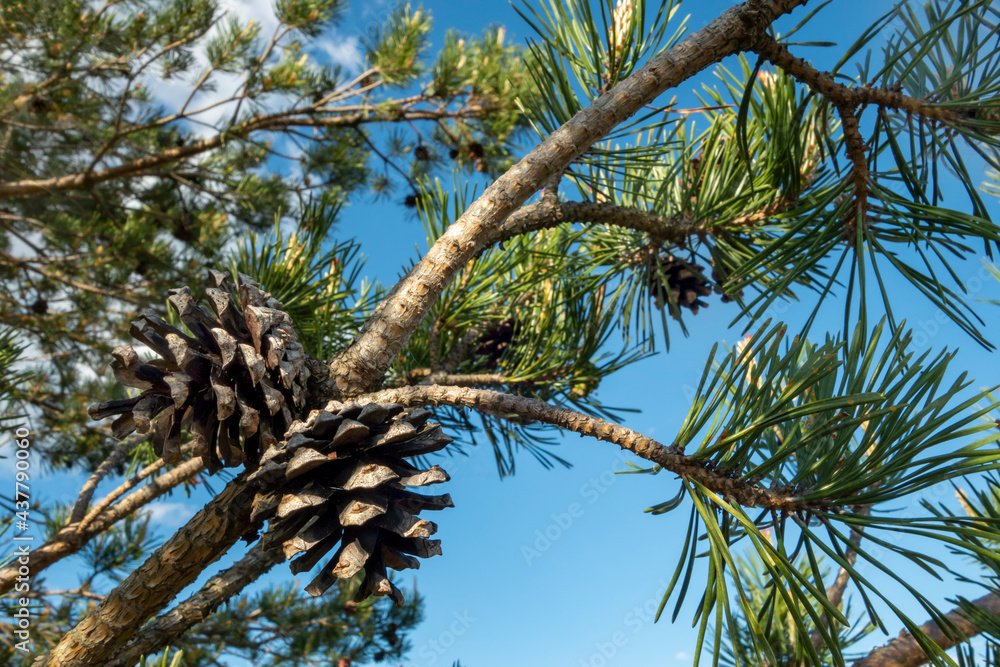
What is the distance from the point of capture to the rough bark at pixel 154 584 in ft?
1.49

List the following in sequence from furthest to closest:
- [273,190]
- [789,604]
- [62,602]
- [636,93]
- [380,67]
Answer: [273,190]
[380,67]
[62,602]
[636,93]
[789,604]

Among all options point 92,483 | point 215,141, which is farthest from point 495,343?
point 215,141

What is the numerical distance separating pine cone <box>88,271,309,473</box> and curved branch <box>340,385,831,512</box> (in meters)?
0.07

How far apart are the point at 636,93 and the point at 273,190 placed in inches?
79.9

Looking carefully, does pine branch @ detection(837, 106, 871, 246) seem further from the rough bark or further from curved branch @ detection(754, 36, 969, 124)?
the rough bark

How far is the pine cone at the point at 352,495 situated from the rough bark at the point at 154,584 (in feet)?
0.10

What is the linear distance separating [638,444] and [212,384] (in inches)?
13.2

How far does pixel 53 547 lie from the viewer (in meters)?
0.85

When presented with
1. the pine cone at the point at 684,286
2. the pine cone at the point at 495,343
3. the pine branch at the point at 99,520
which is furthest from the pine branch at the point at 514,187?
the pine cone at the point at 495,343

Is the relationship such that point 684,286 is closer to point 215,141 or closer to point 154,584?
point 154,584

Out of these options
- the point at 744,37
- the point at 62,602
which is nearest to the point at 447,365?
the point at 744,37

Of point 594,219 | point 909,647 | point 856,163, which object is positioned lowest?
point 909,647

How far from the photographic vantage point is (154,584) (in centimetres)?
46

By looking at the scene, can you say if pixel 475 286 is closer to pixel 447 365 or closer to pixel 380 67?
pixel 447 365
